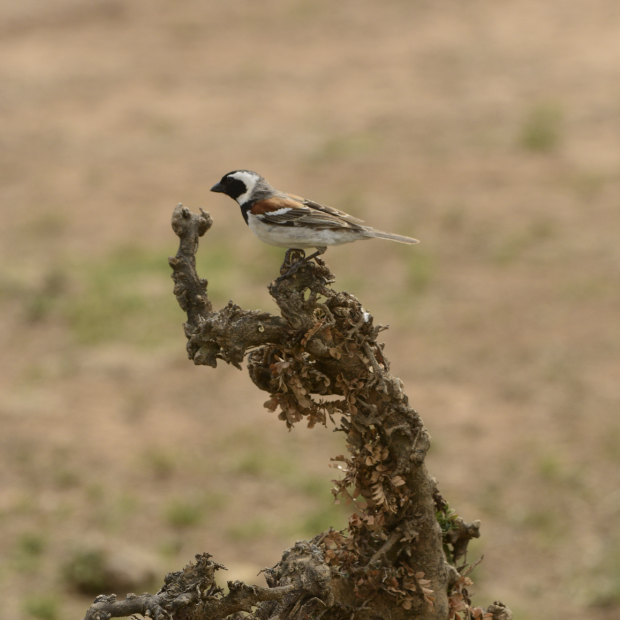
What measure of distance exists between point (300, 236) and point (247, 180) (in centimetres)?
76

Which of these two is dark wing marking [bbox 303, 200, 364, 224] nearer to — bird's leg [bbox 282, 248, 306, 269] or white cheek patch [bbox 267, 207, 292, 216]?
white cheek patch [bbox 267, 207, 292, 216]

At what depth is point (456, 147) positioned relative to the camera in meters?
21.5

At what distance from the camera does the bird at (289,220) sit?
4.83 meters

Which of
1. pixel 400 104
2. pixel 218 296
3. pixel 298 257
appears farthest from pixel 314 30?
pixel 298 257

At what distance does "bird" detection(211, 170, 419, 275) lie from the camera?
4.83 m

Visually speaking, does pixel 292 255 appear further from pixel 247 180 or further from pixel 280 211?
pixel 247 180

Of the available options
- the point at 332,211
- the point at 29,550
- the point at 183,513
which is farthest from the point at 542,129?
the point at 332,211

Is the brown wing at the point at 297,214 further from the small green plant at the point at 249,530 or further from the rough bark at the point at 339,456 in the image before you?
the small green plant at the point at 249,530

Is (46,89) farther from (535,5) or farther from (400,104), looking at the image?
(535,5)

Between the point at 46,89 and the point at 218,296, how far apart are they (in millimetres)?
14571

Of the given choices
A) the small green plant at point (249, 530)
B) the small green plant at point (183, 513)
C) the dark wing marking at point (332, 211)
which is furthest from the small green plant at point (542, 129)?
the dark wing marking at point (332, 211)

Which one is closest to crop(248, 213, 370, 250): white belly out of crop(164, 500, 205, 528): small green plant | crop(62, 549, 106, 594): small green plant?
crop(62, 549, 106, 594): small green plant

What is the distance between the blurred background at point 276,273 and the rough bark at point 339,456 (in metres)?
5.09

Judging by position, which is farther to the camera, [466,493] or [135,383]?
[135,383]
